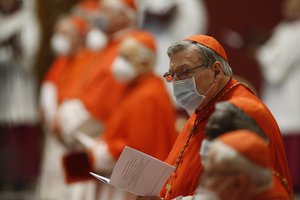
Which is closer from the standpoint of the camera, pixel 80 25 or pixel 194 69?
pixel 194 69

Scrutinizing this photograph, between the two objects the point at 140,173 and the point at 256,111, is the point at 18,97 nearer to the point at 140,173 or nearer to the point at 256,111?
the point at 140,173

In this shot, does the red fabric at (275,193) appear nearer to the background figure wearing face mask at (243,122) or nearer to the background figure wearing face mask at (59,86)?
the background figure wearing face mask at (243,122)

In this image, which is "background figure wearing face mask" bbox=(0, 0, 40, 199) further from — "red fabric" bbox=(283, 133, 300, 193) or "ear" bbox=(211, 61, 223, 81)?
"ear" bbox=(211, 61, 223, 81)

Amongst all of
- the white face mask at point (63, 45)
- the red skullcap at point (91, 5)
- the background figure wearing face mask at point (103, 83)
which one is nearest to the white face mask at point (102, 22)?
the background figure wearing face mask at point (103, 83)

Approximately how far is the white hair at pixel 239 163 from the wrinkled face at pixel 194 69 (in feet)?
2.28

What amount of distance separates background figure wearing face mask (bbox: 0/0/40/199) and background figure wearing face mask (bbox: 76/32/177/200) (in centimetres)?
384

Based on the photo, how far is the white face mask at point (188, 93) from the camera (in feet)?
12.2

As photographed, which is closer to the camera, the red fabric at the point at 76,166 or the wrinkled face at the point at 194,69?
the wrinkled face at the point at 194,69

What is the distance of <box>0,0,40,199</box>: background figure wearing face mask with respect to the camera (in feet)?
32.4

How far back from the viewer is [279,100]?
8.27 meters

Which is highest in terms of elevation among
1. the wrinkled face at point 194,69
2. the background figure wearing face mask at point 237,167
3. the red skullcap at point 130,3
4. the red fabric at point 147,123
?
the red skullcap at point 130,3

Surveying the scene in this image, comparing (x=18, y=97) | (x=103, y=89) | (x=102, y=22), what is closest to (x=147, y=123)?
(x=103, y=89)

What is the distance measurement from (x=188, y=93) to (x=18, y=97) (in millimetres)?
6548

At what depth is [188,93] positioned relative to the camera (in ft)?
12.2
